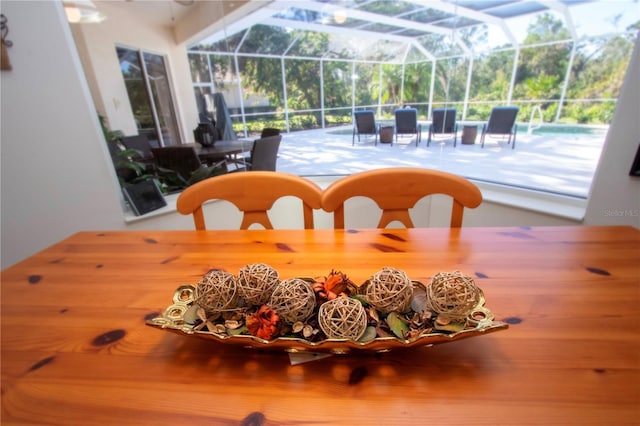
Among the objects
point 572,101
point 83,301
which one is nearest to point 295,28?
point 572,101

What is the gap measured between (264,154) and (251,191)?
126 centimetres

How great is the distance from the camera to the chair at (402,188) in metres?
1.02

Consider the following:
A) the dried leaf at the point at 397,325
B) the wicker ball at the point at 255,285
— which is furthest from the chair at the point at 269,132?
A: the dried leaf at the point at 397,325

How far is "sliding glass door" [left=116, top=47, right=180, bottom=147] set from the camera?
2318 mm

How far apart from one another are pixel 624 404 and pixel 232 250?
88cm

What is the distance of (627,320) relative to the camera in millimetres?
557

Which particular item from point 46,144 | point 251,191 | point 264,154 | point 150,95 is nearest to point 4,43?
point 46,144

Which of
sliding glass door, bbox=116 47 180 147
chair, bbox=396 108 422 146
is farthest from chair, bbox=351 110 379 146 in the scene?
sliding glass door, bbox=116 47 180 147

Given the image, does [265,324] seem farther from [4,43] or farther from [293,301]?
[4,43]

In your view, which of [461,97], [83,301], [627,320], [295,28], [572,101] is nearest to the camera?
[627,320]

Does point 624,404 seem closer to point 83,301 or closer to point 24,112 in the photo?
point 83,301

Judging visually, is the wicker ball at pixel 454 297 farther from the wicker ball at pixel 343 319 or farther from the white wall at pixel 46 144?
the white wall at pixel 46 144

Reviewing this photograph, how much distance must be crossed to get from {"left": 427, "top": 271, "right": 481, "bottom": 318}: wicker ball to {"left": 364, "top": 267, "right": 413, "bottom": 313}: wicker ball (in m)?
0.04

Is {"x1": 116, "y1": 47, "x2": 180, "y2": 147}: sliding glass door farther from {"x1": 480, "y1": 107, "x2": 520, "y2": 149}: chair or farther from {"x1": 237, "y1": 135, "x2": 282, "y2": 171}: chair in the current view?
{"x1": 480, "y1": 107, "x2": 520, "y2": 149}: chair
